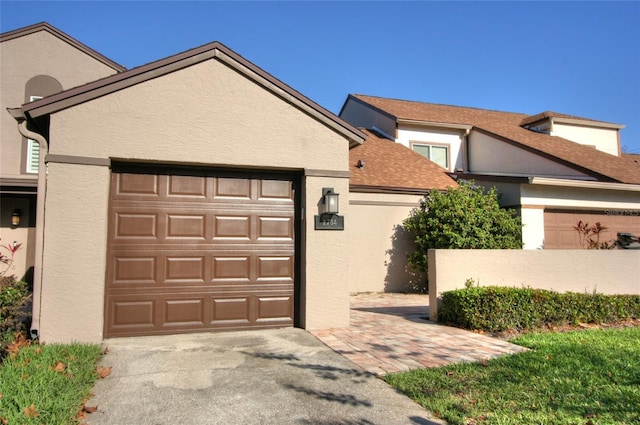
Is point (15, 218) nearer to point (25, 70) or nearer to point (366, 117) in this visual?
point (25, 70)

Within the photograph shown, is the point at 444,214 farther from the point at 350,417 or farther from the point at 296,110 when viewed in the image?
the point at 350,417

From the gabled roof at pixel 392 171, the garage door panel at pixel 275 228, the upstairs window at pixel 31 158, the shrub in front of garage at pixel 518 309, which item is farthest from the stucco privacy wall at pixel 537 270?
the upstairs window at pixel 31 158

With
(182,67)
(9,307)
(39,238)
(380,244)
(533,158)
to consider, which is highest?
(533,158)

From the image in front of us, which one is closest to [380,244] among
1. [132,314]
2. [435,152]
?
[435,152]

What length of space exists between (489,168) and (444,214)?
239 inches

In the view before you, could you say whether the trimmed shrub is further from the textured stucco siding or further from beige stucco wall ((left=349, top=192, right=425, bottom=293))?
beige stucco wall ((left=349, top=192, right=425, bottom=293))

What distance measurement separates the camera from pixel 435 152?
17656mm

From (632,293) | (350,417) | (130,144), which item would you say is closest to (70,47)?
(130,144)

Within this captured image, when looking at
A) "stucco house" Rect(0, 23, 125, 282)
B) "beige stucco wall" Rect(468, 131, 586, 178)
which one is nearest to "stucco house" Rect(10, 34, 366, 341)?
"stucco house" Rect(0, 23, 125, 282)

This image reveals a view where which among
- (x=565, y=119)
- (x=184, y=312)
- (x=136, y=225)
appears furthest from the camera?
(x=565, y=119)

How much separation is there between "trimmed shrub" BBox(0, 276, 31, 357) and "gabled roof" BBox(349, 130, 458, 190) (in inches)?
336

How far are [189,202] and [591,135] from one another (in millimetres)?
19954

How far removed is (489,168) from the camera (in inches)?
661

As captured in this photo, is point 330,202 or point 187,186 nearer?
point 187,186
